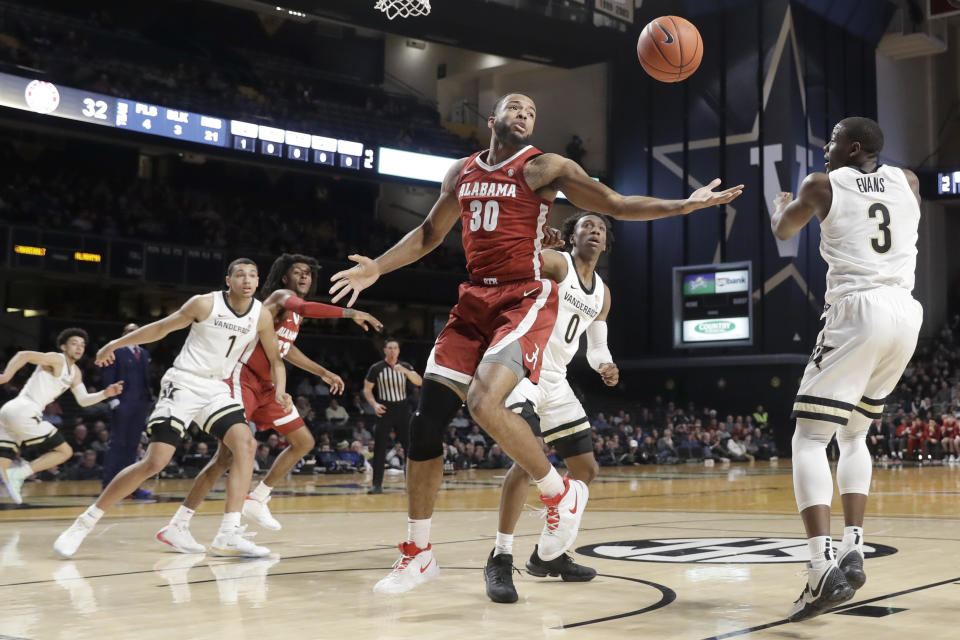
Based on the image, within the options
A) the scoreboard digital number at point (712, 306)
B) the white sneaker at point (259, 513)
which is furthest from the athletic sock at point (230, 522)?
the scoreboard digital number at point (712, 306)

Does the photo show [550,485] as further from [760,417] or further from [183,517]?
[760,417]

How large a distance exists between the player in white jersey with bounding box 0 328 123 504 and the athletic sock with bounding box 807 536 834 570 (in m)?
7.63

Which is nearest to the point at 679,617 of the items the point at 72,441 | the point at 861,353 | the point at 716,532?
the point at 861,353

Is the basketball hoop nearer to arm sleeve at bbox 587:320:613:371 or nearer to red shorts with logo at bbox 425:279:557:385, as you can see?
arm sleeve at bbox 587:320:613:371

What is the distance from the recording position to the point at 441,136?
2877 centimetres

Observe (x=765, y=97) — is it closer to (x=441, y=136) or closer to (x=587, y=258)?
(x=441, y=136)

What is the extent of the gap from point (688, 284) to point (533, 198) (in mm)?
24646

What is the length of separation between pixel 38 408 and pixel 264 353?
4505 millimetres

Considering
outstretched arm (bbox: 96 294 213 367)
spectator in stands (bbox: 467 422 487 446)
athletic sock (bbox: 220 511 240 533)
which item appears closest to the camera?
athletic sock (bbox: 220 511 240 533)

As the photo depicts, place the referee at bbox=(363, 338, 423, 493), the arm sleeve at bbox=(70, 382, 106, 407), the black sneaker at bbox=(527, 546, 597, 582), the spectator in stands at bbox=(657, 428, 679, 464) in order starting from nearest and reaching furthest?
the black sneaker at bbox=(527, 546, 597, 582)
the arm sleeve at bbox=(70, 382, 106, 407)
the referee at bbox=(363, 338, 423, 493)
the spectator in stands at bbox=(657, 428, 679, 464)

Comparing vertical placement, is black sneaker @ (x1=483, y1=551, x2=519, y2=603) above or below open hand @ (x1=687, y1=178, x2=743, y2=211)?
below

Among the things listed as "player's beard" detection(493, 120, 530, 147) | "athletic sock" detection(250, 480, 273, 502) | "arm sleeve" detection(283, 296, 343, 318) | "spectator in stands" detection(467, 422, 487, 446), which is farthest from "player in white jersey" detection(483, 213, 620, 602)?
"spectator in stands" detection(467, 422, 487, 446)

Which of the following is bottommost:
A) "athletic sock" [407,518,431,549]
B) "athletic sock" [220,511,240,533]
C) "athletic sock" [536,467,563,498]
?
"athletic sock" [220,511,240,533]

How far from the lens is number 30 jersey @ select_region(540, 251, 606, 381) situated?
5.41 meters
